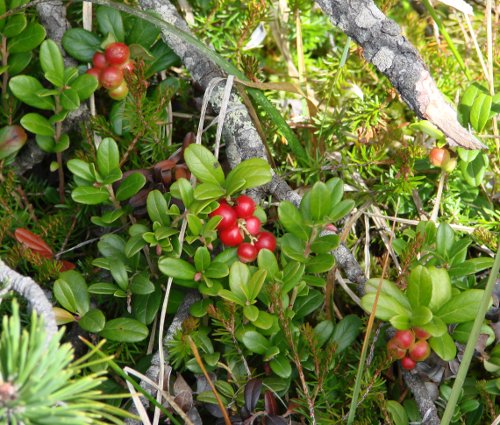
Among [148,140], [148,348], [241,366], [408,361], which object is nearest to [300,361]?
[241,366]

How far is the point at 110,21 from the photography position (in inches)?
91.1

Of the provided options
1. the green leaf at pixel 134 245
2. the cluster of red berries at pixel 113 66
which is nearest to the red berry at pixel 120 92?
the cluster of red berries at pixel 113 66

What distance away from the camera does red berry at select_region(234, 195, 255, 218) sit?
6.22ft

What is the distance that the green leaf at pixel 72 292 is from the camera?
1920 mm

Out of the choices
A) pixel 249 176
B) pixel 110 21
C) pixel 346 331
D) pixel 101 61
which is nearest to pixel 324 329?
pixel 346 331

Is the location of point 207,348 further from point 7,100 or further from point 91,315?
point 7,100

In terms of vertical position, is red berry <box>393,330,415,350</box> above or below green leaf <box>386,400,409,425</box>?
above

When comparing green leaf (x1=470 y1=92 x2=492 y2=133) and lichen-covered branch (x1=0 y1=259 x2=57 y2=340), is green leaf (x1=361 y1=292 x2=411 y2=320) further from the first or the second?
lichen-covered branch (x1=0 y1=259 x2=57 y2=340)

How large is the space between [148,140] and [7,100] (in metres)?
0.52

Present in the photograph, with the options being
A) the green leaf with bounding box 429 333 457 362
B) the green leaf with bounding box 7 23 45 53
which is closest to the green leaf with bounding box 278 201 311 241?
the green leaf with bounding box 429 333 457 362

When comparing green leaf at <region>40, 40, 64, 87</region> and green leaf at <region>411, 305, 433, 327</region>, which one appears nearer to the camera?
green leaf at <region>411, 305, 433, 327</region>

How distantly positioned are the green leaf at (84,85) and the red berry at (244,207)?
2.21ft

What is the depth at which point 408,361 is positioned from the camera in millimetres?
1869

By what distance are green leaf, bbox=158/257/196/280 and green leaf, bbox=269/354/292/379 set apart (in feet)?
1.14
